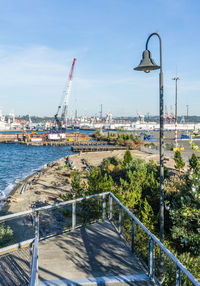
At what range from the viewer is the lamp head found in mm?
6559

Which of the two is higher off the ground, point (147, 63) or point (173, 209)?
point (147, 63)

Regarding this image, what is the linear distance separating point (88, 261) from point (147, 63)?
4970mm

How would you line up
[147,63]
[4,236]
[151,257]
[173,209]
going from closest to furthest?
[151,257]
[147,63]
[173,209]
[4,236]

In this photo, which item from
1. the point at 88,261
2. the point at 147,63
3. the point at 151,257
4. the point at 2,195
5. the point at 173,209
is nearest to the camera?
the point at 151,257

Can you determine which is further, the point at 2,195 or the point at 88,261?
the point at 2,195

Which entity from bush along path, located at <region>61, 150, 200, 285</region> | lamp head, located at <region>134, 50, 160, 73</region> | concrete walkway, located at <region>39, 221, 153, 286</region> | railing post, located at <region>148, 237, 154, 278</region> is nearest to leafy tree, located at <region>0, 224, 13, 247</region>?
bush along path, located at <region>61, 150, 200, 285</region>

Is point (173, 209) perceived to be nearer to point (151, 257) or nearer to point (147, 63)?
point (151, 257)

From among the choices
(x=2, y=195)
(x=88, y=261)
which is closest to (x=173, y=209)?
(x=88, y=261)

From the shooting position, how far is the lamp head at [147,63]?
6.56 metres

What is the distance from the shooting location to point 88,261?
16.8ft

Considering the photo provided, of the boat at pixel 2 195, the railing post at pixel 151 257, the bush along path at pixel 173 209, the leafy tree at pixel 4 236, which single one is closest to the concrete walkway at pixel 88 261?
the railing post at pixel 151 257

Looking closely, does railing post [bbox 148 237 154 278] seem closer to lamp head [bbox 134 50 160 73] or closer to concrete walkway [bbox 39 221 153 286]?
concrete walkway [bbox 39 221 153 286]

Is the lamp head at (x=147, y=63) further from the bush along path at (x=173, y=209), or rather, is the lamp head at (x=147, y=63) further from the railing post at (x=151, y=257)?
the railing post at (x=151, y=257)

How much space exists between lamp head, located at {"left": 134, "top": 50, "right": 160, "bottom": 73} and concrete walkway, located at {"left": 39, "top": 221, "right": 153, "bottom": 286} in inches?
175
